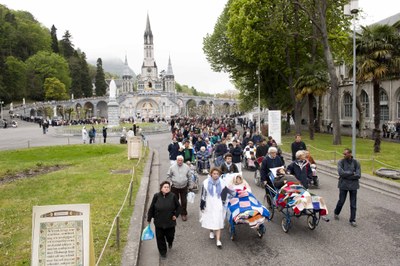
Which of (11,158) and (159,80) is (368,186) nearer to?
(11,158)

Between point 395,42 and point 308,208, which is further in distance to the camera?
point 395,42

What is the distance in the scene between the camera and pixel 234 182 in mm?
7836

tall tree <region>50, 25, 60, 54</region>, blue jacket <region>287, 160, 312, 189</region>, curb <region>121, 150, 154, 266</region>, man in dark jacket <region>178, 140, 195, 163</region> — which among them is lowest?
curb <region>121, 150, 154, 266</region>

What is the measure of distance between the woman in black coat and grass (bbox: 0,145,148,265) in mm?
850

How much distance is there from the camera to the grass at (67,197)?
6.98m

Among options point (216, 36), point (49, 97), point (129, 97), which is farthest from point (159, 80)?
point (216, 36)

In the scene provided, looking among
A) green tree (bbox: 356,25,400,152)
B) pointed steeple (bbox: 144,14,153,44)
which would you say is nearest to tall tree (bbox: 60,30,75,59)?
pointed steeple (bbox: 144,14,153,44)

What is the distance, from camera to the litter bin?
1889 centimetres

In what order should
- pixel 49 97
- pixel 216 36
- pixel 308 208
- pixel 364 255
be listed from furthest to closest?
pixel 49 97
pixel 216 36
pixel 308 208
pixel 364 255

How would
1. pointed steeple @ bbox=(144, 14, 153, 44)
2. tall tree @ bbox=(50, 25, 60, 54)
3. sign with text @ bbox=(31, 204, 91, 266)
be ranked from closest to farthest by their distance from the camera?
sign with text @ bbox=(31, 204, 91, 266) → tall tree @ bbox=(50, 25, 60, 54) → pointed steeple @ bbox=(144, 14, 153, 44)

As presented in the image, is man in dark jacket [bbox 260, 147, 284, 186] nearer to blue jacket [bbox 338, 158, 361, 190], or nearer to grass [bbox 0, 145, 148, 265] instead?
blue jacket [bbox 338, 158, 361, 190]

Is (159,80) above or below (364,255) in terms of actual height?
above

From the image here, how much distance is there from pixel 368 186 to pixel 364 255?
6.37 m

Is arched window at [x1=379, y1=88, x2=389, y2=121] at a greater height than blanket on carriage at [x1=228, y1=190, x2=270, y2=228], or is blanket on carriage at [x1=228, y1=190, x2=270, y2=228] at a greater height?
arched window at [x1=379, y1=88, x2=389, y2=121]
